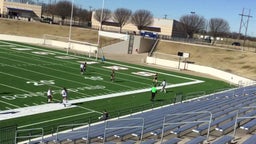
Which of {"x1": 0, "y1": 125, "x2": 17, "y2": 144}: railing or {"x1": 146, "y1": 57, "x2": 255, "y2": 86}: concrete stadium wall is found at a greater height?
{"x1": 0, "y1": 125, "x2": 17, "y2": 144}: railing

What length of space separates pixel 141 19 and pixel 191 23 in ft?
46.7

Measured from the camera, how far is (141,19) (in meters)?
96.6

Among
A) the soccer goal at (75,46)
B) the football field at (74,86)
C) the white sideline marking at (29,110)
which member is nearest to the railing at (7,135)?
the football field at (74,86)

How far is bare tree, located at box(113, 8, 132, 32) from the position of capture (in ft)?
318

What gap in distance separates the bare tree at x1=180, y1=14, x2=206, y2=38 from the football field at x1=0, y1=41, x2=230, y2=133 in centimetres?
6020

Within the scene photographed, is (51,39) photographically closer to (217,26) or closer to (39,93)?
(39,93)

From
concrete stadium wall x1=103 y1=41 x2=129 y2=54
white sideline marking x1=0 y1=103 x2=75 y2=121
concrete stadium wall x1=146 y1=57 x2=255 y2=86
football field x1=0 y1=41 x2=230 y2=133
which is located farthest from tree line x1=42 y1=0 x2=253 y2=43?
white sideline marking x1=0 y1=103 x2=75 y2=121

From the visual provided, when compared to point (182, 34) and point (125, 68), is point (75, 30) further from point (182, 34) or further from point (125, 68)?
point (182, 34)

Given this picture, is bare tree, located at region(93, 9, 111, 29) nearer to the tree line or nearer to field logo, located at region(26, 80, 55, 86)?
the tree line

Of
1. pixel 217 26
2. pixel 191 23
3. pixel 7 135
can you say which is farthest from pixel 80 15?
pixel 7 135

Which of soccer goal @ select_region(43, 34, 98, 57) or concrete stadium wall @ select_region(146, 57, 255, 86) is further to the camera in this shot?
soccer goal @ select_region(43, 34, 98, 57)

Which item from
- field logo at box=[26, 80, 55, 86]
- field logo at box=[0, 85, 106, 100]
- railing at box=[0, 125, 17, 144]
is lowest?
field logo at box=[0, 85, 106, 100]

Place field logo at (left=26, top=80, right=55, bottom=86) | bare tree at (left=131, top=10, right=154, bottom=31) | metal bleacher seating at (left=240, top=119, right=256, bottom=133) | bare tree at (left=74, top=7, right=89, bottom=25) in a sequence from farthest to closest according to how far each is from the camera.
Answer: bare tree at (left=74, top=7, right=89, bottom=25) → bare tree at (left=131, top=10, right=154, bottom=31) → field logo at (left=26, top=80, right=55, bottom=86) → metal bleacher seating at (left=240, top=119, right=256, bottom=133)

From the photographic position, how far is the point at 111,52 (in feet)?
180
